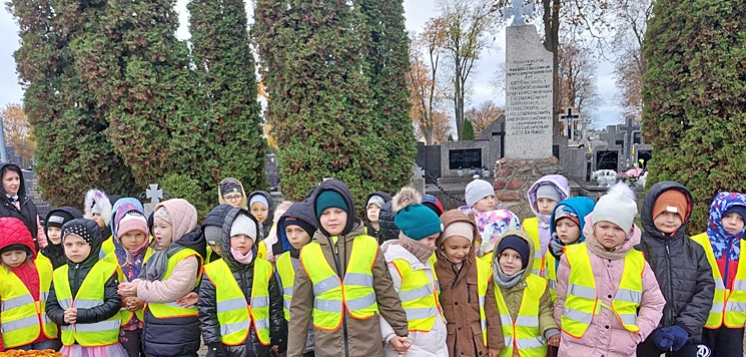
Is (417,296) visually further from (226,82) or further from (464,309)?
(226,82)

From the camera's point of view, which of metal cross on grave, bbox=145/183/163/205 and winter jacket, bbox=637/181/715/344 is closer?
winter jacket, bbox=637/181/715/344

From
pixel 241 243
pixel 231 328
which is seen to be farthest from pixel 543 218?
pixel 231 328

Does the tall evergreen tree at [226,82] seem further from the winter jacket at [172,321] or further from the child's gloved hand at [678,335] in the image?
the child's gloved hand at [678,335]

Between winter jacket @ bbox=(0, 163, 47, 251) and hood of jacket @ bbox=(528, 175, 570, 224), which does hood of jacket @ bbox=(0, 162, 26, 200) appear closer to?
winter jacket @ bbox=(0, 163, 47, 251)

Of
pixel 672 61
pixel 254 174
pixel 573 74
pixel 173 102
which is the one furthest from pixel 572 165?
pixel 573 74

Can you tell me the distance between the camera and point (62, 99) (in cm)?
677

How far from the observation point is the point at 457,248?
99.1 inches

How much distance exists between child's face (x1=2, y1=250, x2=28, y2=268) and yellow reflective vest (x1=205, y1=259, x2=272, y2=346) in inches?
50.3

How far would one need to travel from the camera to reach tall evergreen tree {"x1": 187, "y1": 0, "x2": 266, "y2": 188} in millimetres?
6754

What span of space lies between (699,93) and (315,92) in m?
4.84

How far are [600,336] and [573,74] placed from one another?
3361 cm

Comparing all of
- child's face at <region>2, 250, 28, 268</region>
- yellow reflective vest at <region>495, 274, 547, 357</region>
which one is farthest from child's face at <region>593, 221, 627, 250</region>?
child's face at <region>2, 250, 28, 268</region>

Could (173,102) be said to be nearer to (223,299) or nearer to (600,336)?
(223,299)

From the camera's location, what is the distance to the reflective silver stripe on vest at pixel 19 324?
2.74 meters
